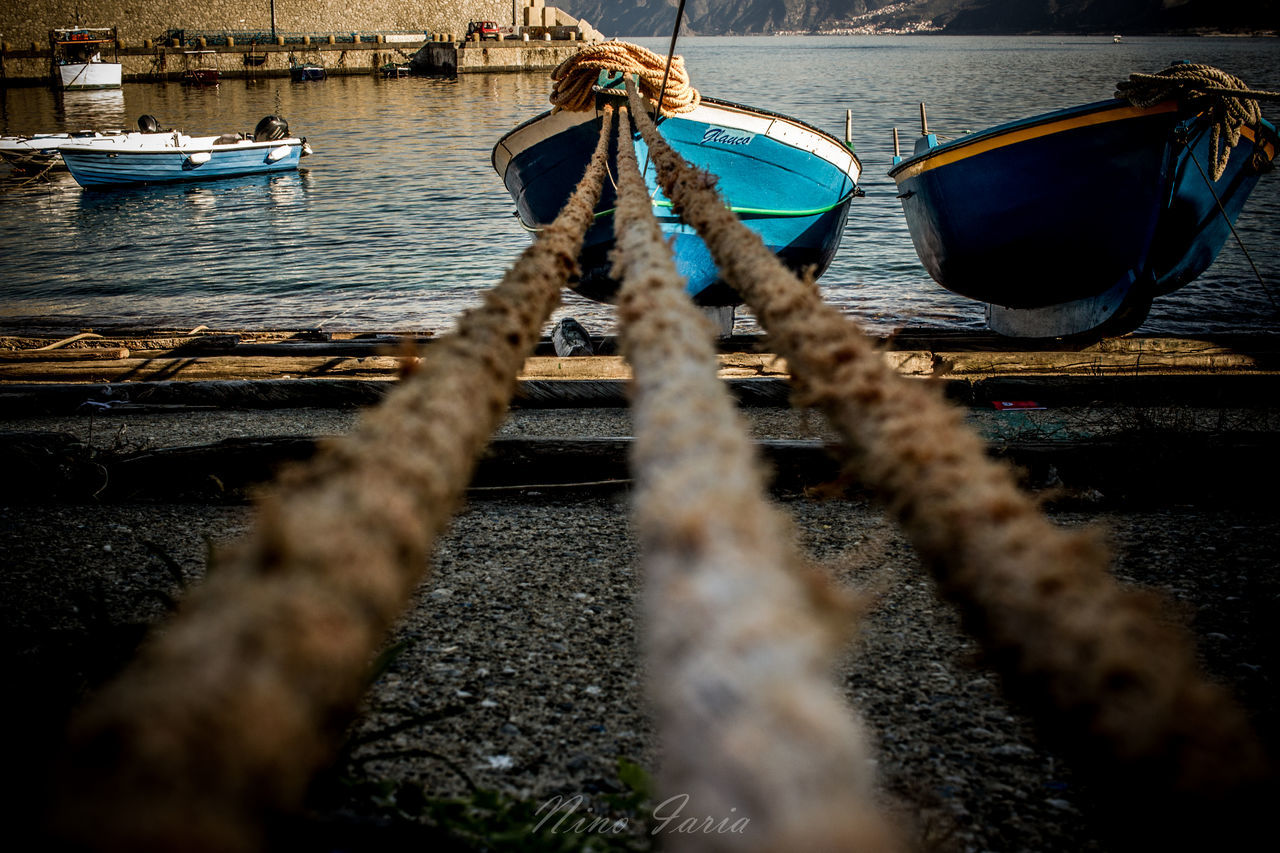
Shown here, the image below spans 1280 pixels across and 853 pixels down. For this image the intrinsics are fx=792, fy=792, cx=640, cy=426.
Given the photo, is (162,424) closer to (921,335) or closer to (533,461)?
(533,461)

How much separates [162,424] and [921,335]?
21.3 ft

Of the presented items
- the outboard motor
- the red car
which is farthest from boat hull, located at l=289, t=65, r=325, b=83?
the outboard motor

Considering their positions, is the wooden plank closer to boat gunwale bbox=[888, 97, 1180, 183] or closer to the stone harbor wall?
boat gunwale bbox=[888, 97, 1180, 183]

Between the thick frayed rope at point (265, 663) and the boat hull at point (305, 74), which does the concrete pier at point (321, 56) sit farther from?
the thick frayed rope at point (265, 663)

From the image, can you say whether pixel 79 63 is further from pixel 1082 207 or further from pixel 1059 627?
pixel 1059 627

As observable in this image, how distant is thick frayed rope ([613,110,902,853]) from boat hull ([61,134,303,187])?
24.3 m

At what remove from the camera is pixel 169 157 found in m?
20.6

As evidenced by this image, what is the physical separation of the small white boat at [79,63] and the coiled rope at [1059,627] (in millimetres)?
59474

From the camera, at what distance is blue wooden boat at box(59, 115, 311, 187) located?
1994 centimetres

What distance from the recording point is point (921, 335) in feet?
25.6

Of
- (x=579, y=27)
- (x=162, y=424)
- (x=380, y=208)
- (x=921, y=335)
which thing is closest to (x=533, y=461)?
(x=162, y=424)

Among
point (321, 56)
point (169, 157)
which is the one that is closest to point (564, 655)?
point (169, 157)

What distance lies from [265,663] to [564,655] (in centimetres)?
223


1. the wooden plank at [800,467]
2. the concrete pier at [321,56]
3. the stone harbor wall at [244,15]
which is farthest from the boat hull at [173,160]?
the stone harbor wall at [244,15]
